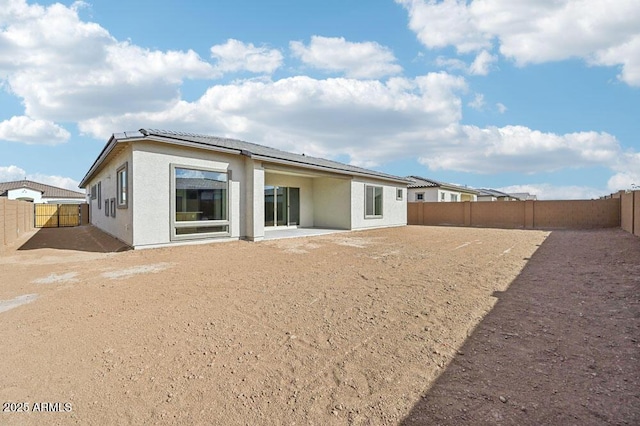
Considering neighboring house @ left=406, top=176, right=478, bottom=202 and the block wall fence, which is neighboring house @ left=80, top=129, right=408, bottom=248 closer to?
the block wall fence

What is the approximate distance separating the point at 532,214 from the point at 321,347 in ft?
72.3

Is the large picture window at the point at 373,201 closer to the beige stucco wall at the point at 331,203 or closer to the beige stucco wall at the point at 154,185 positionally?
the beige stucco wall at the point at 331,203

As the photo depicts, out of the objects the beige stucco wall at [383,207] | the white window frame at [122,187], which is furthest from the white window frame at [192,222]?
the beige stucco wall at [383,207]

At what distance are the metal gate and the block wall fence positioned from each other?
24.0 metres

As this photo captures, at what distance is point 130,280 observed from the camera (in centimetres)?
614

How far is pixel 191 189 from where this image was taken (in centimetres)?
1042

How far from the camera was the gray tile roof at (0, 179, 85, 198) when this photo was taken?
3275 cm

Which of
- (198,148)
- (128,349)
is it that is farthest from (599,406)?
(198,148)

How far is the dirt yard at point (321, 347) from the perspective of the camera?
8.23ft

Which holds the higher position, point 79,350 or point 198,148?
point 198,148

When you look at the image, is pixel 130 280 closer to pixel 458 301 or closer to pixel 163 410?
pixel 163 410

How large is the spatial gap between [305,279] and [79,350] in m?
3.56

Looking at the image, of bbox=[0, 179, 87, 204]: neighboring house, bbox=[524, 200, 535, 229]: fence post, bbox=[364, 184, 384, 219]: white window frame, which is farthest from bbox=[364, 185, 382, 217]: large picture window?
bbox=[0, 179, 87, 204]: neighboring house

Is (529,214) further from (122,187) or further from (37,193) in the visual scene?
(37,193)
